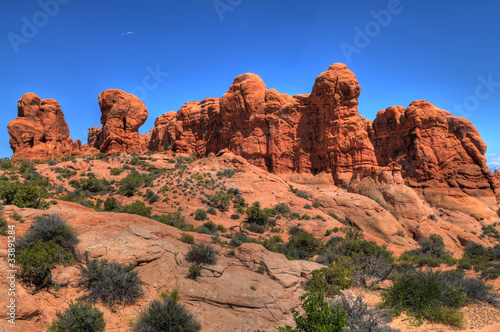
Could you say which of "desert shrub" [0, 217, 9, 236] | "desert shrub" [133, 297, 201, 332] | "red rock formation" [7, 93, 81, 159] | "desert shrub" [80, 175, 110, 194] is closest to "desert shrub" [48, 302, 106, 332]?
"desert shrub" [133, 297, 201, 332]

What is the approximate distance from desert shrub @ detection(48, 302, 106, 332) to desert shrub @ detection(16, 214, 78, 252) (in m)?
2.59

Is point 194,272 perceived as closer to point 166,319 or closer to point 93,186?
point 166,319

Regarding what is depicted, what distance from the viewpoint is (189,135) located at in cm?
5262

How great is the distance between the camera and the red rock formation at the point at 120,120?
4375cm

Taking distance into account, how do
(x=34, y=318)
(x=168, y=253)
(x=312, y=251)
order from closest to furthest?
(x=34, y=318), (x=168, y=253), (x=312, y=251)

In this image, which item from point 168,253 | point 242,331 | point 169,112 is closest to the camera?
point 242,331

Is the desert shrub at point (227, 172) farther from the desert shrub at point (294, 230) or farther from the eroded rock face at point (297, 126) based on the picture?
the desert shrub at point (294, 230)

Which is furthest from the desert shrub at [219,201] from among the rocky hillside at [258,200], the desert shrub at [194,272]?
the desert shrub at [194,272]

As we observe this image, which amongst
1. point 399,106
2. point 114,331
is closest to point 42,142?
point 114,331

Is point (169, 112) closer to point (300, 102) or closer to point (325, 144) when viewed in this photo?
point (300, 102)

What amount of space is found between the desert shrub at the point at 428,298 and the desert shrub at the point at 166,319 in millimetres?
6729

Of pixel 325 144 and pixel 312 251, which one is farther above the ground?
pixel 325 144

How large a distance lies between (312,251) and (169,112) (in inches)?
2534

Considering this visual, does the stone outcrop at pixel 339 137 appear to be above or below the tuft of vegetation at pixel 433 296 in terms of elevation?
above
